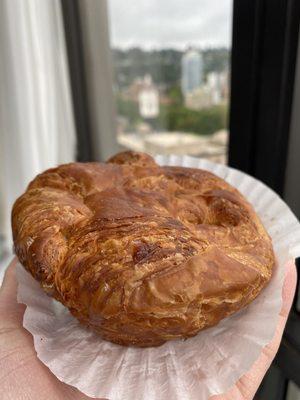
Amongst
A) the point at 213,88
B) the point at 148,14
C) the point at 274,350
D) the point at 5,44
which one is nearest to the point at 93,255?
the point at 274,350

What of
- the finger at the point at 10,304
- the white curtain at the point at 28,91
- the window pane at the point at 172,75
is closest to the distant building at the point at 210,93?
the window pane at the point at 172,75

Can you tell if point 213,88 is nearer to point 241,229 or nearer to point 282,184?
point 282,184

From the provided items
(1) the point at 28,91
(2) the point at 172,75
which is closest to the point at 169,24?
(2) the point at 172,75

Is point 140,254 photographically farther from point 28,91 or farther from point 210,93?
point 28,91

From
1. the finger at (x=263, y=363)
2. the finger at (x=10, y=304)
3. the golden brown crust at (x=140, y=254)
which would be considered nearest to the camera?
the golden brown crust at (x=140, y=254)

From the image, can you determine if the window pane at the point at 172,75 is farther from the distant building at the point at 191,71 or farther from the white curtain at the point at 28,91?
the white curtain at the point at 28,91
